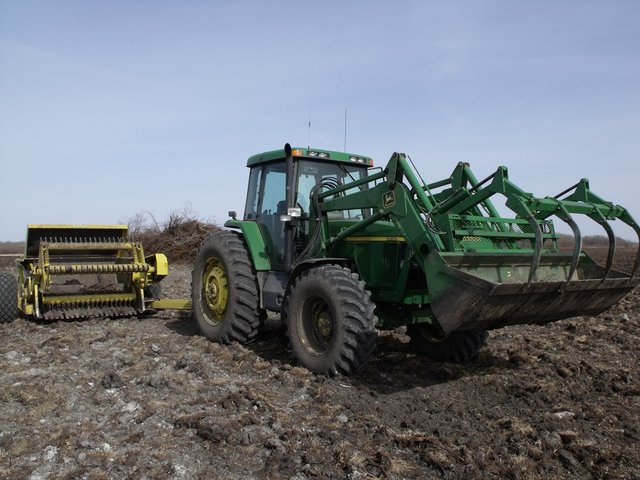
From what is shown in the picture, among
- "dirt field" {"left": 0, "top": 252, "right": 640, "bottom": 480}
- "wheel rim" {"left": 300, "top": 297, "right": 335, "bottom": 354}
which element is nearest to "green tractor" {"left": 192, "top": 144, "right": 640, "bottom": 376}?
"wheel rim" {"left": 300, "top": 297, "right": 335, "bottom": 354}

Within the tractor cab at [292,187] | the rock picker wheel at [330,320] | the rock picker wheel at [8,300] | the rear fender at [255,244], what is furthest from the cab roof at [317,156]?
the rock picker wheel at [8,300]

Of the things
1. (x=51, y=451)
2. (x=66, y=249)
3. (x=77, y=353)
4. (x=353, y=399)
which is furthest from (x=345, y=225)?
(x=66, y=249)

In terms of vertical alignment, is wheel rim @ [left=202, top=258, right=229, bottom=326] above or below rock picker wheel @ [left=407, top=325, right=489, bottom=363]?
above

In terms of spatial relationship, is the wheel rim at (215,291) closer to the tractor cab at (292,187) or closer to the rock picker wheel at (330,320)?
the tractor cab at (292,187)

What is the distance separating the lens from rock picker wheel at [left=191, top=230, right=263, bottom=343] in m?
6.83

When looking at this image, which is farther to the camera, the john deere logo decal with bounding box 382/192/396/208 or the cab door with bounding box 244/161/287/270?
the cab door with bounding box 244/161/287/270

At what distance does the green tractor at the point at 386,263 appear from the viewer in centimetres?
495

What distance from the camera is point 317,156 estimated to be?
6.90 metres

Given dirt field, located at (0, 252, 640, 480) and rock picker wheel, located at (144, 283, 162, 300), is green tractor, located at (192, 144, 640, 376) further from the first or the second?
rock picker wheel, located at (144, 283, 162, 300)

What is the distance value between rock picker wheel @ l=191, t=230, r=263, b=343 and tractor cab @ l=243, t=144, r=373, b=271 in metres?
0.38

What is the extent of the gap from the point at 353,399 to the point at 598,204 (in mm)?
2735

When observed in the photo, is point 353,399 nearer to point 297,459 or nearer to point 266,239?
point 297,459

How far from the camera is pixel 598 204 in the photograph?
5316 millimetres

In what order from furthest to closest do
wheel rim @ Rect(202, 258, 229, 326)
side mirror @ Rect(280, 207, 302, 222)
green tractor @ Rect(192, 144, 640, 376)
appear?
wheel rim @ Rect(202, 258, 229, 326)
side mirror @ Rect(280, 207, 302, 222)
green tractor @ Rect(192, 144, 640, 376)
